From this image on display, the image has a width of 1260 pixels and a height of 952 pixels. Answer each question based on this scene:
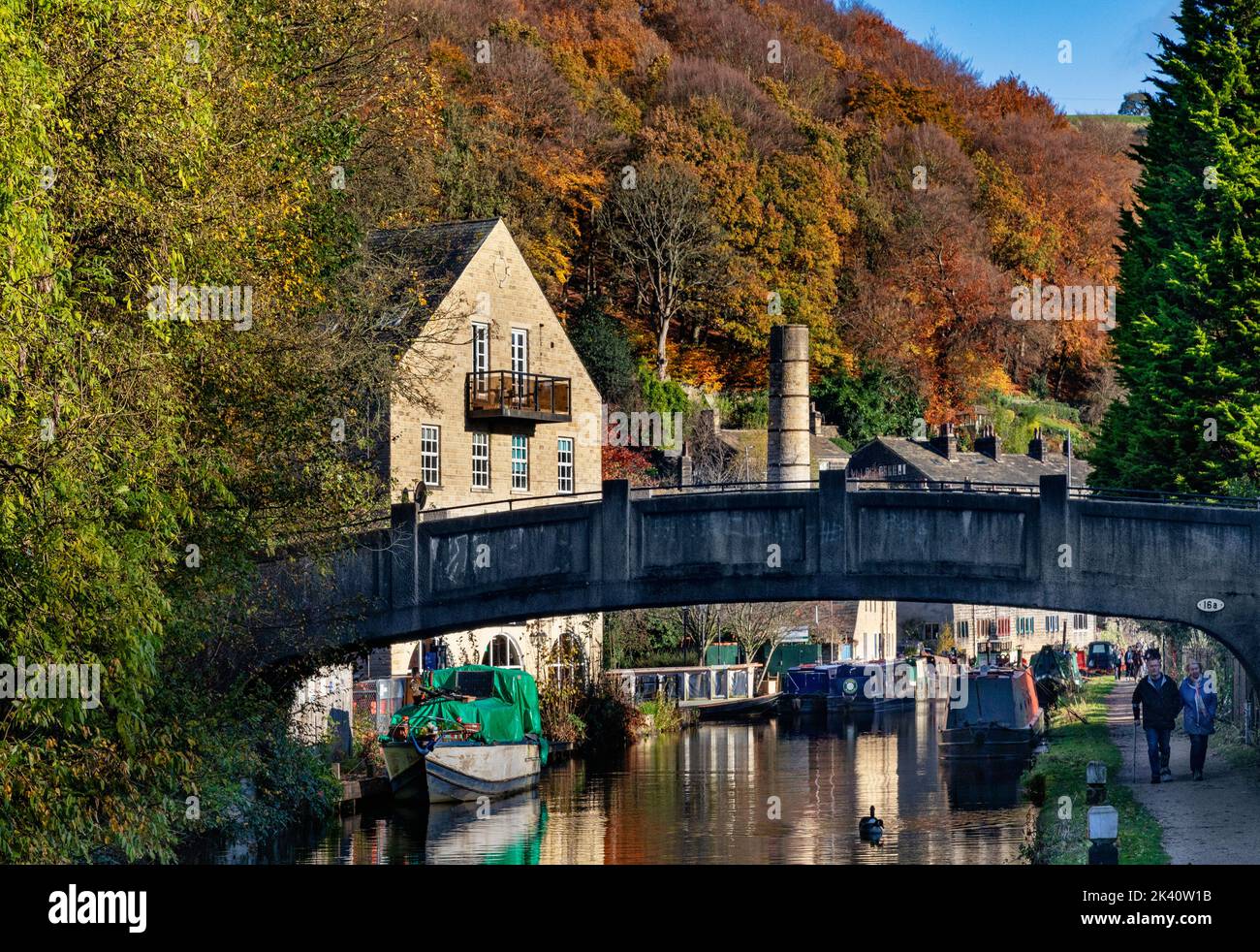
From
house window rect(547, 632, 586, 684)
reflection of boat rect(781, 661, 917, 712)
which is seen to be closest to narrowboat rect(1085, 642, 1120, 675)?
reflection of boat rect(781, 661, 917, 712)

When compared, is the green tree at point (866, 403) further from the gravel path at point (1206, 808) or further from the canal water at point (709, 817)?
the gravel path at point (1206, 808)

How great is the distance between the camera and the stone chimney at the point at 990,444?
72750mm

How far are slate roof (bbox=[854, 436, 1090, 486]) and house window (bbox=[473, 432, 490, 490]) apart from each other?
998 inches

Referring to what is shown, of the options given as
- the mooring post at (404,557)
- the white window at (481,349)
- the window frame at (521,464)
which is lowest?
the mooring post at (404,557)

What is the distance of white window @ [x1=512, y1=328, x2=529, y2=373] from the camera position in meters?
45.2

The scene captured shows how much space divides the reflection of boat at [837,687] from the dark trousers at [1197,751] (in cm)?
3233

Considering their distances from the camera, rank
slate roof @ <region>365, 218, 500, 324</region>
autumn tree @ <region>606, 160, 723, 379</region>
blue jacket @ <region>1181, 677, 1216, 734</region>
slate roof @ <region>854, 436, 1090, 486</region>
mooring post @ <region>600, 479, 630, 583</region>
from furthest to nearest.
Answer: slate roof @ <region>854, 436, 1090, 486</region>, autumn tree @ <region>606, 160, 723, 379</region>, slate roof @ <region>365, 218, 500, 324</region>, mooring post @ <region>600, 479, 630, 583</region>, blue jacket @ <region>1181, 677, 1216, 734</region>

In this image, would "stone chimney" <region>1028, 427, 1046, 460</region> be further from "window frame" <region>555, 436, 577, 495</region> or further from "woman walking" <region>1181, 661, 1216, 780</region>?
"woman walking" <region>1181, 661, 1216, 780</region>

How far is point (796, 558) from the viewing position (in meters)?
26.2

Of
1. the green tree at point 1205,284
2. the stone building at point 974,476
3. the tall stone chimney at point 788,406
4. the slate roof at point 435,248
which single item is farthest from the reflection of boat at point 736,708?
the green tree at point 1205,284

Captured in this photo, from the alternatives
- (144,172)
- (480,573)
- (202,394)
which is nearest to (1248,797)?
(480,573)

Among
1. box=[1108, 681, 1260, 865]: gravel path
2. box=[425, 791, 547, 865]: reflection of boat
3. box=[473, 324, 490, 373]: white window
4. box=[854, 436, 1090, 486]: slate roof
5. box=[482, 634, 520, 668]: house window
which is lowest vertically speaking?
box=[425, 791, 547, 865]: reflection of boat
